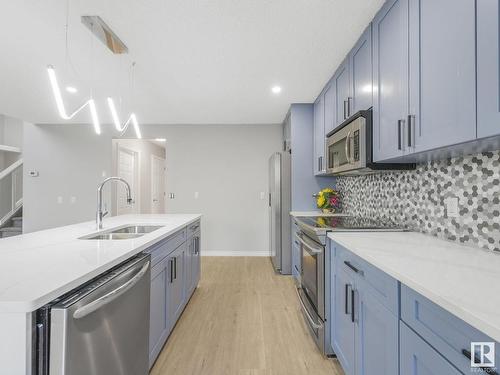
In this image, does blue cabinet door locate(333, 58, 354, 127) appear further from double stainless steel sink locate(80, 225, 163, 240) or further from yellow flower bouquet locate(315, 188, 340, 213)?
double stainless steel sink locate(80, 225, 163, 240)

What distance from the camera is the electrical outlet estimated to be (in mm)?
1445

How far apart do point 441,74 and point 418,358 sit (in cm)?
114

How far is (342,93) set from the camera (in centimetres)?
245

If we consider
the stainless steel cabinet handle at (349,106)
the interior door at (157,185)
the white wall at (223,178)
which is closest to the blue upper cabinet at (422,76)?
the stainless steel cabinet handle at (349,106)

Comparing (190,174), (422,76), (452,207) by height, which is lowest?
(452,207)

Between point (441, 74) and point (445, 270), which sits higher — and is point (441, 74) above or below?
above

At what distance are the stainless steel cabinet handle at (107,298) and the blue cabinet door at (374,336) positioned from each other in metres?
1.12

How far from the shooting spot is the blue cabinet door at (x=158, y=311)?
165 cm

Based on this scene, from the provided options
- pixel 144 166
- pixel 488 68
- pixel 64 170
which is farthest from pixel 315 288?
pixel 144 166

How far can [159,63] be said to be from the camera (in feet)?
8.13

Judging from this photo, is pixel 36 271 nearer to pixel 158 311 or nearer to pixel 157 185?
pixel 158 311

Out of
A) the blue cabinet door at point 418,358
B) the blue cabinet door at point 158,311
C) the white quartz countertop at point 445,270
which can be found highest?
the white quartz countertop at point 445,270

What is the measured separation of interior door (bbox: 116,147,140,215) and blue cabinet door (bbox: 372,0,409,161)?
470cm

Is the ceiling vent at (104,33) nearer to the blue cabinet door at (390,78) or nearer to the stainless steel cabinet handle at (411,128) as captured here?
the blue cabinet door at (390,78)
